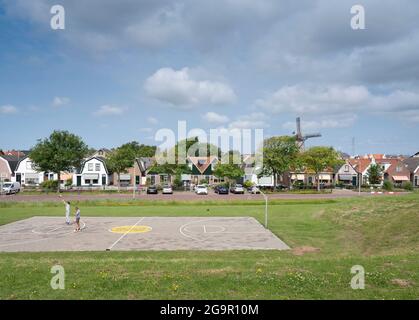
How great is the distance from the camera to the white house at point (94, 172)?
3391 inches

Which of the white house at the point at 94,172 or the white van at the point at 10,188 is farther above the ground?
the white house at the point at 94,172

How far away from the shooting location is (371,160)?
93625 millimetres

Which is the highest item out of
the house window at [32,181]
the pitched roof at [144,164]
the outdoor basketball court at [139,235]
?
the pitched roof at [144,164]

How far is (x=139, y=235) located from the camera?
26.8 meters

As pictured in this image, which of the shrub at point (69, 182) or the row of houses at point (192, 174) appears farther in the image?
the row of houses at point (192, 174)

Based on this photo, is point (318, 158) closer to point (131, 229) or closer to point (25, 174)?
point (131, 229)

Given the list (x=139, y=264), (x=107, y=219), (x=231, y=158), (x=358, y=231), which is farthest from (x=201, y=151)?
(x=139, y=264)

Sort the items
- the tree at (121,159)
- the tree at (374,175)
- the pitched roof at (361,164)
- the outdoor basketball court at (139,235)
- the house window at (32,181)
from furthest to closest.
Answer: the pitched roof at (361,164)
the house window at (32,181)
the tree at (374,175)
the tree at (121,159)
the outdoor basketball court at (139,235)

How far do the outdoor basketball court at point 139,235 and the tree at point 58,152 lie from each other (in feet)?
127

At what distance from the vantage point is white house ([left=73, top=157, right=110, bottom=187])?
8612 cm

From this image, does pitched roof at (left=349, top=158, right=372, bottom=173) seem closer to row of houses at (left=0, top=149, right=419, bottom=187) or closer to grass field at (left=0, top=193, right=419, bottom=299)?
row of houses at (left=0, top=149, right=419, bottom=187)

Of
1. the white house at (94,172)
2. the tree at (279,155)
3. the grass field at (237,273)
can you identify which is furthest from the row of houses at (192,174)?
the grass field at (237,273)

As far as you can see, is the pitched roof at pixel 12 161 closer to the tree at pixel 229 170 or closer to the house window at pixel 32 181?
the house window at pixel 32 181
